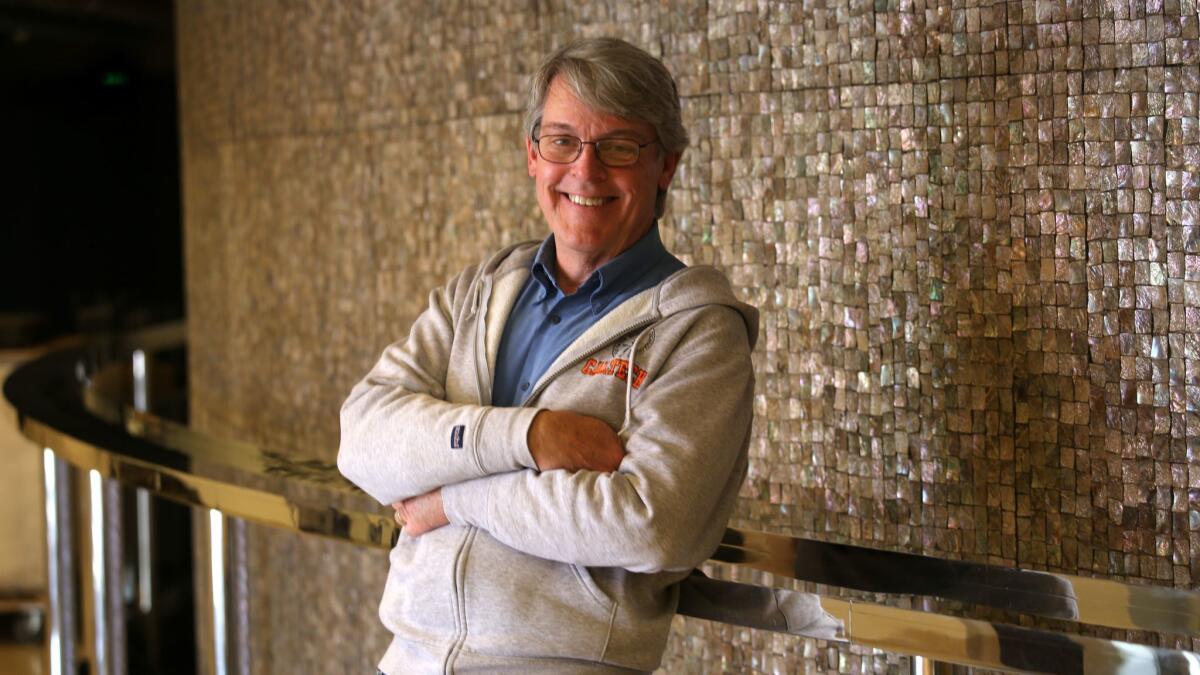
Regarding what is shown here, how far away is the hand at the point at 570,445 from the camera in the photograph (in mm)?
1491

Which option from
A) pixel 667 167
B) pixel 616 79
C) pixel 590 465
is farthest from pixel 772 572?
pixel 616 79

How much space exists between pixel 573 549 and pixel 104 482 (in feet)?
6.57

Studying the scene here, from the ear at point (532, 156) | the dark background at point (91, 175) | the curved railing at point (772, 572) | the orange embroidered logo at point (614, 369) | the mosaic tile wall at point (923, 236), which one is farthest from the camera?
the dark background at point (91, 175)

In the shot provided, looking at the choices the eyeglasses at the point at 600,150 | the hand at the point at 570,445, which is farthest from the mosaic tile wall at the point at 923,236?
the hand at the point at 570,445

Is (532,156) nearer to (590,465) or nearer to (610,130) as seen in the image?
(610,130)

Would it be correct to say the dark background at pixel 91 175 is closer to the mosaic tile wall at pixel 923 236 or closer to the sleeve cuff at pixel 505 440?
the mosaic tile wall at pixel 923 236

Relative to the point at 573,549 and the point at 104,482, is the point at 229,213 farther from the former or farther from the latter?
the point at 573,549

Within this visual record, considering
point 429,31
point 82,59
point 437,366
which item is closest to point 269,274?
point 429,31

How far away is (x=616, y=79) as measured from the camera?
1586 mm

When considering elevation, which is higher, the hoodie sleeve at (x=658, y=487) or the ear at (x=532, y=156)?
the ear at (x=532, y=156)

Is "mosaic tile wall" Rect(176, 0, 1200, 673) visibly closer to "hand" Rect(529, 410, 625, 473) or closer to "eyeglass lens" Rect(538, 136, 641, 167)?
"eyeglass lens" Rect(538, 136, 641, 167)

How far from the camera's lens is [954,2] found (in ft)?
6.57

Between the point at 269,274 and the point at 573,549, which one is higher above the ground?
the point at 269,274

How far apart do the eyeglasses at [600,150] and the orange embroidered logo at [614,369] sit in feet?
0.89
